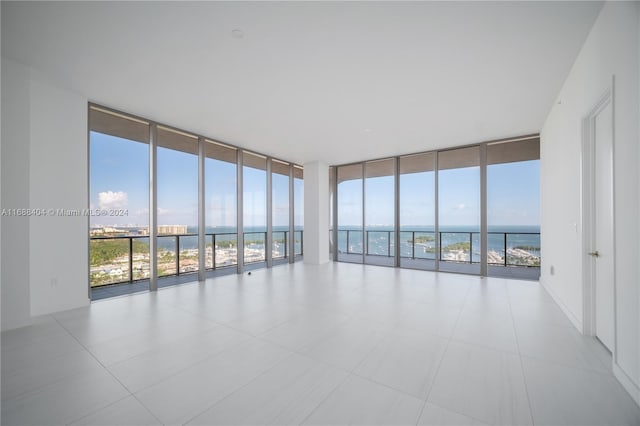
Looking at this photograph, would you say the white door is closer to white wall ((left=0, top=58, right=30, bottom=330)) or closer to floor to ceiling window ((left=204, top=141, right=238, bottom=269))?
floor to ceiling window ((left=204, top=141, right=238, bottom=269))

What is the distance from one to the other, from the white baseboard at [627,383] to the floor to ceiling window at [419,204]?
164 inches

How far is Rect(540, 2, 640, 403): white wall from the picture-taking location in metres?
1.71

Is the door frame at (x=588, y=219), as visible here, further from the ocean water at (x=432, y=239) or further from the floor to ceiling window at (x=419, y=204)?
the floor to ceiling window at (x=419, y=204)

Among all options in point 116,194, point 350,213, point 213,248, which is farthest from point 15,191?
point 350,213

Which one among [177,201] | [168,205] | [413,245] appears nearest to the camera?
[168,205]

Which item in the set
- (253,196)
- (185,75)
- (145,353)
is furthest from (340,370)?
(253,196)

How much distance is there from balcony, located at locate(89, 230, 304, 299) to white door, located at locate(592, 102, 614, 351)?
5.85m

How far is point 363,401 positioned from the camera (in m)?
1.65

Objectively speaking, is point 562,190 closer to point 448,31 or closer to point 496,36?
point 496,36

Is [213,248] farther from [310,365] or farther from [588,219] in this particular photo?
[588,219]

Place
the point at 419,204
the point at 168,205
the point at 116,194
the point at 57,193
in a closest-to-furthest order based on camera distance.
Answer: the point at 57,193
the point at 116,194
the point at 168,205
the point at 419,204

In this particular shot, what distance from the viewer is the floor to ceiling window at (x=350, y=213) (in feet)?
24.4

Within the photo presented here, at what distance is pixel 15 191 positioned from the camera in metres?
2.90

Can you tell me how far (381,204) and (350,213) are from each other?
104 cm
